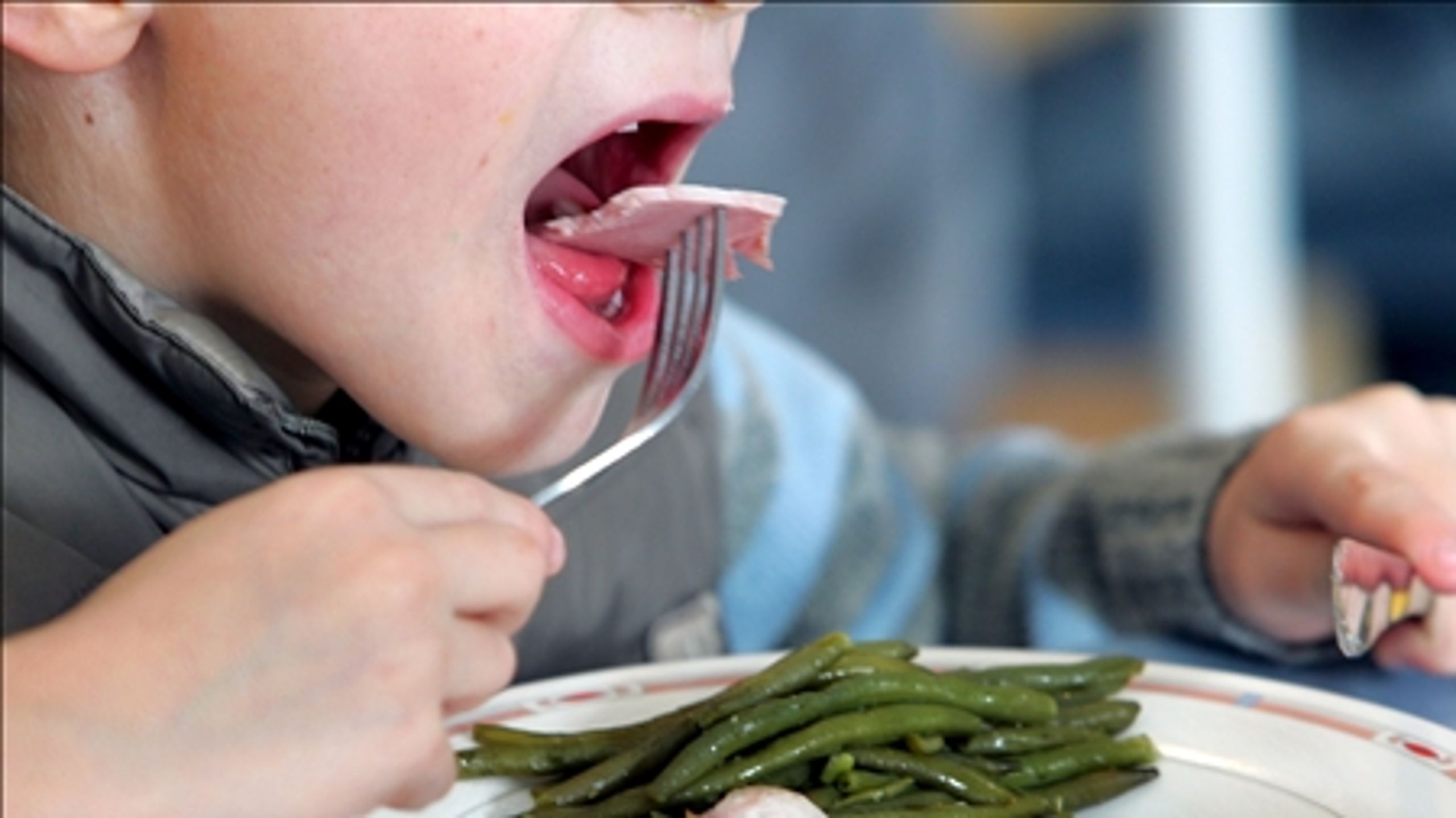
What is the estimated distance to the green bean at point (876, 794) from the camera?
81cm

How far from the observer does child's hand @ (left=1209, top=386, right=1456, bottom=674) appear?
0.97m

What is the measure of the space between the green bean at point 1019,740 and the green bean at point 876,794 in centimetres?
6

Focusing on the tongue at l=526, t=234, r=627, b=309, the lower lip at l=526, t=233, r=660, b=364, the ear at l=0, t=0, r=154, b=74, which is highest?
the ear at l=0, t=0, r=154, b=74

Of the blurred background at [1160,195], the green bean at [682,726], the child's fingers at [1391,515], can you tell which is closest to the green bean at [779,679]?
the green bean at [682,726]

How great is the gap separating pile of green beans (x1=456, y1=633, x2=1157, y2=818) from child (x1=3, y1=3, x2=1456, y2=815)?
0.14 meters

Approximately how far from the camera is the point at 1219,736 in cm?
87

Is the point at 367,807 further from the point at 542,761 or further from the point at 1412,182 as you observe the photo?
the point at 1412,182

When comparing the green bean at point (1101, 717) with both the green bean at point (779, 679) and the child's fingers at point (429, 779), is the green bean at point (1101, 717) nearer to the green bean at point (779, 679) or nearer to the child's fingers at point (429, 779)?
the green bean at point (779, 679)

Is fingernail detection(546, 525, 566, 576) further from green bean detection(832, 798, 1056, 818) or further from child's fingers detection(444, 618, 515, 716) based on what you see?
green bean detection(832, 798, 1056, 818)

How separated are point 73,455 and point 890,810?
0.46 metres

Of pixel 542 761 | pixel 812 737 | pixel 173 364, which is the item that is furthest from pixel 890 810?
pixel 173 364

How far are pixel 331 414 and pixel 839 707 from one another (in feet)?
1.23

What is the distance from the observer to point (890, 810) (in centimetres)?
79

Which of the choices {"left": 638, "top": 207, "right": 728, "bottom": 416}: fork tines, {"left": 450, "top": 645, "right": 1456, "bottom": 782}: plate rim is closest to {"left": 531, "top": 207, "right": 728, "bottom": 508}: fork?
{"left": 638, "top": 207, "right": 728, "bottom": 416}: fork tines
